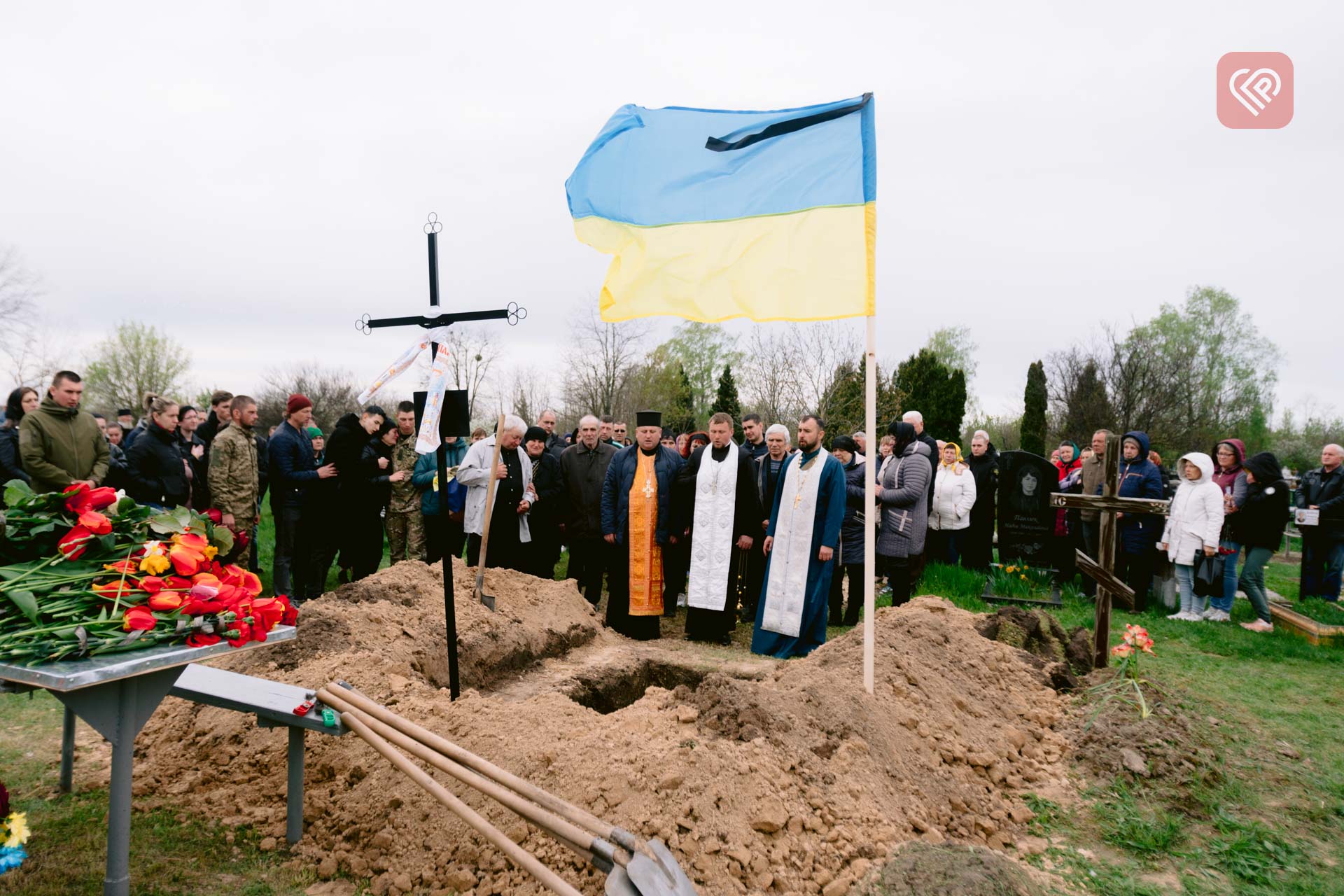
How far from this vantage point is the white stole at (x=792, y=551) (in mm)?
7027

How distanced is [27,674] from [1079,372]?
28724mm

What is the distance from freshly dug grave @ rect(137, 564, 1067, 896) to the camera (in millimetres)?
3248

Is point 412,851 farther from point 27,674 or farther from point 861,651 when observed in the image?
point 861,651

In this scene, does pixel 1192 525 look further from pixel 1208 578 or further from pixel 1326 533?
pixel 1326 533

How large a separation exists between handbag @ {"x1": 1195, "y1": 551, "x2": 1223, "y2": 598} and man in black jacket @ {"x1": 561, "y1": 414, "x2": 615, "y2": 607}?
6356 mm

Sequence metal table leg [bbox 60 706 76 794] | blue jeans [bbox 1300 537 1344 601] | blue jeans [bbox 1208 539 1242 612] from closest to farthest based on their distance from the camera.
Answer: metal table leg [bbox 60 706 76 794] < blue jeans [bbox 1208 539 1242 612] < blue jeans [bbox 1300 537 1344 601]

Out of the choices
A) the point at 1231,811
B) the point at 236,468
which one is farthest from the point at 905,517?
the point at 236,468

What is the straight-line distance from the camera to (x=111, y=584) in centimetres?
313

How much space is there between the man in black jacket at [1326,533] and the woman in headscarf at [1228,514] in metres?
0.70

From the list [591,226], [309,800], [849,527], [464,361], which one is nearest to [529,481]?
[849,527]

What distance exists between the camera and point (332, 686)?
144 inches

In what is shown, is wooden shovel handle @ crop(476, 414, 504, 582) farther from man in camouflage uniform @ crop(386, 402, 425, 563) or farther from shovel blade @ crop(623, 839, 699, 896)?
shovel blade @ crop(623, 839, 699, 896)

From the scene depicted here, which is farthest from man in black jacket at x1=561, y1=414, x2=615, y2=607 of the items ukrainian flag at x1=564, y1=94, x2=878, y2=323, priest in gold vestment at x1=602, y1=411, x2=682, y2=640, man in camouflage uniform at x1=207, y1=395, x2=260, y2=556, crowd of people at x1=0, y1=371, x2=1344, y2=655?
ukrainian flag at x1=564, y1=94, x2=878, y2=323

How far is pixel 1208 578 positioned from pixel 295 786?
890 centimetres
